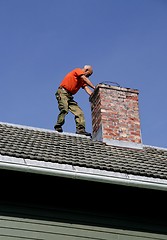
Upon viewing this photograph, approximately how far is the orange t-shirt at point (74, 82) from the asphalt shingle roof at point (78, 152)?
5.75 feet

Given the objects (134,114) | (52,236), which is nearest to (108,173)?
(52,236)

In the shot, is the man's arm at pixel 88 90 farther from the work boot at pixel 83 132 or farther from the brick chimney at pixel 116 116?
the work boot at pixel 83 132

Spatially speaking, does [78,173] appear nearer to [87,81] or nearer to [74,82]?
[87,81]

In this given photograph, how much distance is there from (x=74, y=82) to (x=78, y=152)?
349cm

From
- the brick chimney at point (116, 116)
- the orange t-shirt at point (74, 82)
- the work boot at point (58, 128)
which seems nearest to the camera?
the brick chimney at point (116, 116)

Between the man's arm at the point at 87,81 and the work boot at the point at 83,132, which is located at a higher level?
the man's arm at the point at 87,81

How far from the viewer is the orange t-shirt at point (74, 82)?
1266 cm

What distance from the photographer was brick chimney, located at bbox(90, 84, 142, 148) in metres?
11.0

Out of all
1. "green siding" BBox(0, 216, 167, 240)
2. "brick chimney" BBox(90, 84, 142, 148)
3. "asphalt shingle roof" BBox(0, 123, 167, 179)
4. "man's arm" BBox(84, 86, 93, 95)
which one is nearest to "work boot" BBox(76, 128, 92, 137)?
"brick chimney" BBox(90, 84, 142, 148)

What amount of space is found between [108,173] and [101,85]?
11.7 feet

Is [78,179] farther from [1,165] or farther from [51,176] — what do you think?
[1,165]

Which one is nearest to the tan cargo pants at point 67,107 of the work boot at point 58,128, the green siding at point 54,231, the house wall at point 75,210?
the work boot at point 58,128

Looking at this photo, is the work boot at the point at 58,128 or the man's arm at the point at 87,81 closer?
the work boot at the point at 58,128

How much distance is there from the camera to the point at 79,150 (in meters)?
9.67
